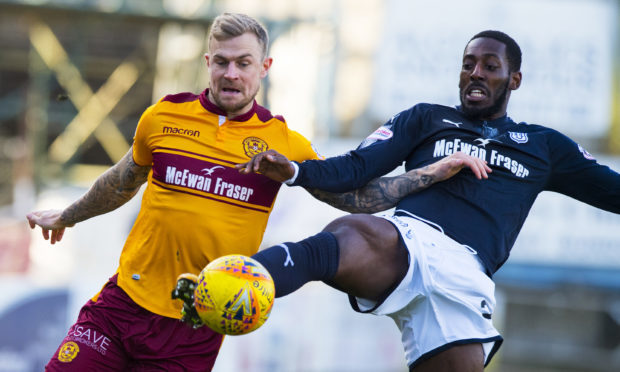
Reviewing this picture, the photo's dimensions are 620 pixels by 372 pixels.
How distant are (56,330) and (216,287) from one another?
20.9 feet

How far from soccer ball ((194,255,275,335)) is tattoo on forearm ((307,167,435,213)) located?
1.01m

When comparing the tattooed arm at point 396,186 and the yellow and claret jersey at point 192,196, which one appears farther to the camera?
the tattooed arm at point 396,186

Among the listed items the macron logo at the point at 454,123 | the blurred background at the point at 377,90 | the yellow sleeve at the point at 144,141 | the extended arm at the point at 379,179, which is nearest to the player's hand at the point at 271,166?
the extended arm at the point at 379,179

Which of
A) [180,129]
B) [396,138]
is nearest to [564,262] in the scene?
[396,138]

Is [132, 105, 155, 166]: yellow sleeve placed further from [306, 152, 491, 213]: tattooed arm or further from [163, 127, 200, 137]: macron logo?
[306, 152, 491, 213]: tattooed arm

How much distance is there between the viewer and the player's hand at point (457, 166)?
395 centimetres

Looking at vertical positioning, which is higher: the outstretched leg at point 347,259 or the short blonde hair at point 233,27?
the short blonde hair at point 233,27

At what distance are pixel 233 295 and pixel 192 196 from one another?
2.71 ft

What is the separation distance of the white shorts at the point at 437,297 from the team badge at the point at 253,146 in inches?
26.3

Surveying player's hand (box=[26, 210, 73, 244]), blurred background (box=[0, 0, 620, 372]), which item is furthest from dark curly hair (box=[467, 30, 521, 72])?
blurred background (box=[0, 0, 620, 372])

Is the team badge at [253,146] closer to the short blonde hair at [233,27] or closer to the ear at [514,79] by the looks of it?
the short blonde hair at [233,27]

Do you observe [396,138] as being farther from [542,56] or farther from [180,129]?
[542,56]

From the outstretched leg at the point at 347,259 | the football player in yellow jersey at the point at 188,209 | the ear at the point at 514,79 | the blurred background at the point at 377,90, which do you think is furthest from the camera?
the blurred background at the point at 377,90

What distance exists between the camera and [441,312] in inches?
154
